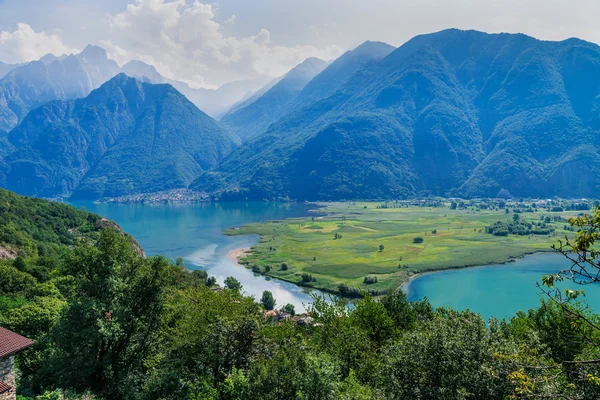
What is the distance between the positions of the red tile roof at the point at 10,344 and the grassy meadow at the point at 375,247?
5112 cm

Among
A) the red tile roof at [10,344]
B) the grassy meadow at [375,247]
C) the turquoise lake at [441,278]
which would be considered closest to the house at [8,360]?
the red tile roof at [10,344]

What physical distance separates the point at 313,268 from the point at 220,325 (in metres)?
59.4

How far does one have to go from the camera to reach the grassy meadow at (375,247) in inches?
2827

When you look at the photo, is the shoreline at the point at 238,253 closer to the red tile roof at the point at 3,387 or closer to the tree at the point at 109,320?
the tree at the point at 109,320

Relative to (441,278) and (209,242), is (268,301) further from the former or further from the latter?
(209,242)

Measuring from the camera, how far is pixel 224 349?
53.4 feet

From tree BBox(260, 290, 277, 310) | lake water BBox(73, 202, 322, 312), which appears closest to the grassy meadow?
lake water BBox(73, 202, 322, 312)

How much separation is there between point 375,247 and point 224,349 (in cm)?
8030

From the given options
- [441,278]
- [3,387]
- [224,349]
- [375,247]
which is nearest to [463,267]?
Result: [441,278]

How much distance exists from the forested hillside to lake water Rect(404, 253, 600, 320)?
32.6 metres

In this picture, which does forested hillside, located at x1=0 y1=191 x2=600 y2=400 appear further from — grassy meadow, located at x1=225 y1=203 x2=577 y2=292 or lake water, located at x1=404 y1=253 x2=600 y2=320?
grassy meadow, located at x1=225 y1=203 x2=577 y2=292

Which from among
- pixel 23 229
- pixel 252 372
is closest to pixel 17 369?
pixel 252 372

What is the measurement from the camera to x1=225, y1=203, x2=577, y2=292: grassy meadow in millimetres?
71812

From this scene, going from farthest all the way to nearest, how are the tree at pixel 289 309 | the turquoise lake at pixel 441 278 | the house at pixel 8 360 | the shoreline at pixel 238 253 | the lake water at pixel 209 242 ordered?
the shoreline at pixel 238 253 < the lake water at pixel 209 242 < the turquoise lake at pixel 441 278 < the tree at pixel 289 309 < the house at pixel 8 360
